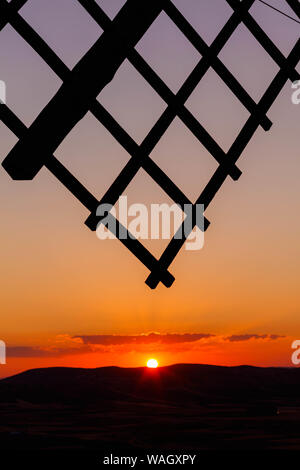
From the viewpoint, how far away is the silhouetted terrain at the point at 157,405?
13562 mm

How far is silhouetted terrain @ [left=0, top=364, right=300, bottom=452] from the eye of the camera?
44.5ft

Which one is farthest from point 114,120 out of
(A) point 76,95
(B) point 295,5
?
(B) point 295,5

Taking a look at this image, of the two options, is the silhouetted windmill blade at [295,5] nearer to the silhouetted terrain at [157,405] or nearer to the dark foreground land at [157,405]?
the dark foreground land at [157,405]

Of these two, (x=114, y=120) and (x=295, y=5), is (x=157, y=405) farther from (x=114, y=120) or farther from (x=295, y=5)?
(x=114, y=120)

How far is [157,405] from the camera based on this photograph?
74.5 ft

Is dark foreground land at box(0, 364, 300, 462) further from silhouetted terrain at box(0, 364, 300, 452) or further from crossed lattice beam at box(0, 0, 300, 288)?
crossed lattice beam at box(0, 0, 300, 288)

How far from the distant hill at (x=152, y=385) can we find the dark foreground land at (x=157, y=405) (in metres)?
0.04

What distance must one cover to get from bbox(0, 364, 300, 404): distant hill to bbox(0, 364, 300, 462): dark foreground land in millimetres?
39

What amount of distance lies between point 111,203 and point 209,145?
23.6 inches

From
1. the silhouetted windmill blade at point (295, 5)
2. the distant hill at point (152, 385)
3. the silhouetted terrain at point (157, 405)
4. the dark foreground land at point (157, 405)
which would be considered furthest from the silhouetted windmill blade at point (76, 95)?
the distant hill at point (152, 385)

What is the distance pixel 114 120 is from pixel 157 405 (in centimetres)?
2115

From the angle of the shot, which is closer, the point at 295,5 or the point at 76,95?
the point at 76,95

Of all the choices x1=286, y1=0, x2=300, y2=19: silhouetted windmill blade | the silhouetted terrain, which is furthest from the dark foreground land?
x1=286, y1=0, x2=300, y2=19: silhouetted windmill blade
